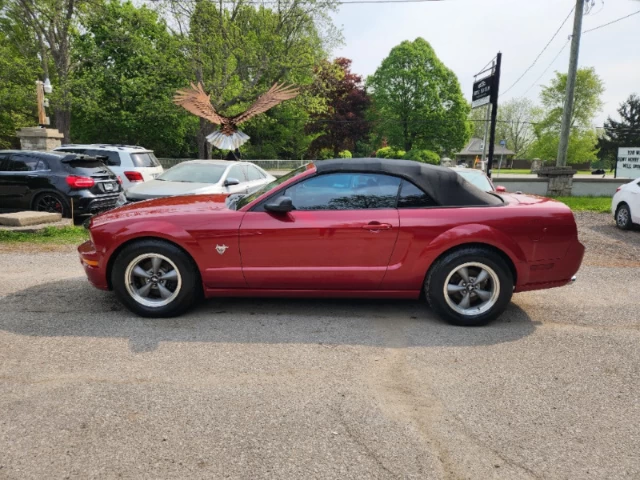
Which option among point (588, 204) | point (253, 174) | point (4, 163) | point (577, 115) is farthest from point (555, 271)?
point (577, 115)

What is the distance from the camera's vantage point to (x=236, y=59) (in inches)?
973

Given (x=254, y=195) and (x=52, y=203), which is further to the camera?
(x=52, y=203)

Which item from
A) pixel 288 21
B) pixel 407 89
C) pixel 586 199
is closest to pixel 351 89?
pixel 407 89

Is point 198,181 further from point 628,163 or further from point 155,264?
point 628,163

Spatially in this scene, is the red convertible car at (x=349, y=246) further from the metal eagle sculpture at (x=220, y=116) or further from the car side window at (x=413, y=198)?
the metal eagle sculpture at (x=220, y=116)

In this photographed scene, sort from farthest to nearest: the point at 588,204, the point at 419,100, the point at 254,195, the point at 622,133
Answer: the point at 622,133 → the point at 419,100 → the point at 588,204 → the point at 254,195

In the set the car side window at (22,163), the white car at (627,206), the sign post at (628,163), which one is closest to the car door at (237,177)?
the car side window at (22,163)

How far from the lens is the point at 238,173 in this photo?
403 inches

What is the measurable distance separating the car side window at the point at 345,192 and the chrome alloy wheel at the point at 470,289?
2.99ft

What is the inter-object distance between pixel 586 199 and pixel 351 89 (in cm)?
3704

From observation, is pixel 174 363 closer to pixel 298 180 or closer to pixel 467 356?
pixel 298 180

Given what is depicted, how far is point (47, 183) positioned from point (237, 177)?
12.4 ft

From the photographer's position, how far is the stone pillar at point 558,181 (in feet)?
51.3

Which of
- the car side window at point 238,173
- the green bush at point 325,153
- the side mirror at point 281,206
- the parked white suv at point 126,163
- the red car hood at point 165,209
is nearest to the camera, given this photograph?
the side mirror at point 281,206
